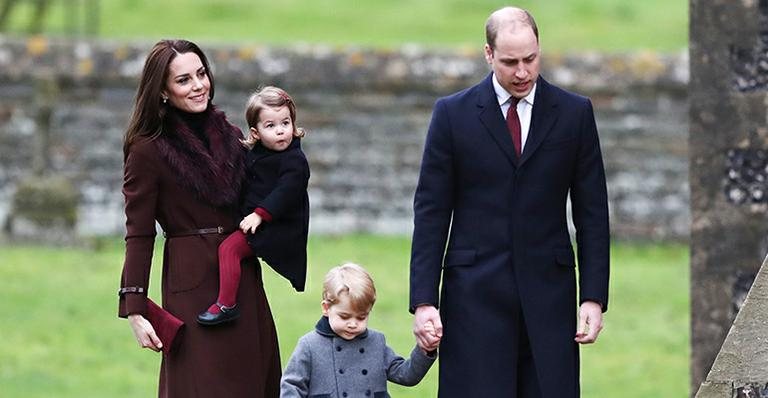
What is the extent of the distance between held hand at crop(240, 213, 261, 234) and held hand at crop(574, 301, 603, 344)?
1110 mm

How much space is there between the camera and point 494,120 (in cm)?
662

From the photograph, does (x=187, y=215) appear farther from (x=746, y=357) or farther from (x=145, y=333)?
(x=746, y=357)

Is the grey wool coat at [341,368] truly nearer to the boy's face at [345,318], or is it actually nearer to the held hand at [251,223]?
the boy's face at [345,318]

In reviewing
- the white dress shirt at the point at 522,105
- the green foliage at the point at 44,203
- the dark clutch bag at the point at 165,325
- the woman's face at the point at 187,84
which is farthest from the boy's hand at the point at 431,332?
the green foliage at the point at 44,203

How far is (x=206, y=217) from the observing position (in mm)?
6770

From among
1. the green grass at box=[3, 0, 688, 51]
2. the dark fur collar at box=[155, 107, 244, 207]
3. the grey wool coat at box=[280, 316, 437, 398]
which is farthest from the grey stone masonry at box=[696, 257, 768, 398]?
the green grass at box=[3, 0, 688, 51]

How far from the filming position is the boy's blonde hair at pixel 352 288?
21.3 ft

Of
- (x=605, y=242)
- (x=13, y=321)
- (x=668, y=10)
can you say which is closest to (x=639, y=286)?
(x=13, y=321)

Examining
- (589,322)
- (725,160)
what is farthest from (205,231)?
(725,160)

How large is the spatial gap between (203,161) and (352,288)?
2.28 ft

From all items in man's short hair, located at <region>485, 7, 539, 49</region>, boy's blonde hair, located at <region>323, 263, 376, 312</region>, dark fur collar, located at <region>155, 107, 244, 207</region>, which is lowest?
boy's blonde hair, located at <region>323, 263, 376, 312</region>

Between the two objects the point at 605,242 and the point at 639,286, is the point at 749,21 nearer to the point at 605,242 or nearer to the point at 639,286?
the point at 605,242

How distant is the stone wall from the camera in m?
15.6

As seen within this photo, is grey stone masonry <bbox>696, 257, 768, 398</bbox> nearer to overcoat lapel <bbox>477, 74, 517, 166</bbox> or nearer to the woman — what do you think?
overcoat lapel <bbox>477, 74, 517, 166</bbox>
